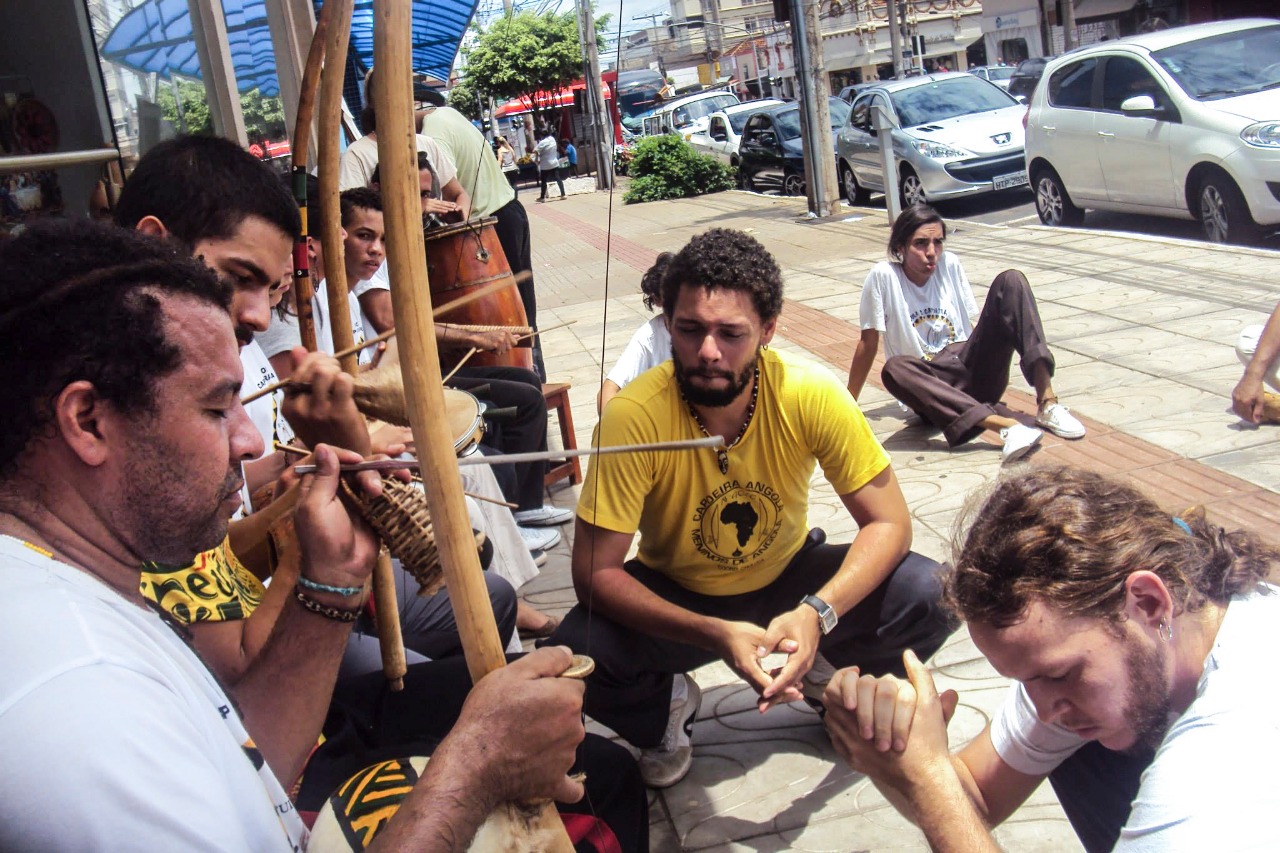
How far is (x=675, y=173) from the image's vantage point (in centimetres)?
2009

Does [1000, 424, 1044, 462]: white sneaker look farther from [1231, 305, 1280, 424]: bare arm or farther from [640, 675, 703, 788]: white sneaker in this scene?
[640, 675, 703, 788]: white sneaker

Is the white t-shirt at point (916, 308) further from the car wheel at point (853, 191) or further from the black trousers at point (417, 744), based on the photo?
the car wheel at point (853, 191)

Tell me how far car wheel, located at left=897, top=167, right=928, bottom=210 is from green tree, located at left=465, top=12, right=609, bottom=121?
17.0 m

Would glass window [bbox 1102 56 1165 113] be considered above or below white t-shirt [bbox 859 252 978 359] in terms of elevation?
above

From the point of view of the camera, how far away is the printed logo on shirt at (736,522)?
9.29 feet

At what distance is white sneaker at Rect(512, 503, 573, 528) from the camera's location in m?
4.59

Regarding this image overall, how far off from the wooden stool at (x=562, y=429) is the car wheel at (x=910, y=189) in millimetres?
8384

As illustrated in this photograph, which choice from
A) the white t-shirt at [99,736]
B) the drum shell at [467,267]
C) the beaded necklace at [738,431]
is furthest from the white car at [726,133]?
the white t-shirt at [99,736]

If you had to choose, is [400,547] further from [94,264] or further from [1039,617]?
[1039,617]

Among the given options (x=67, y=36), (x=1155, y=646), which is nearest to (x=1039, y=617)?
(x=1155, y=646)

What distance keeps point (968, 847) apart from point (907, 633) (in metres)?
1.09

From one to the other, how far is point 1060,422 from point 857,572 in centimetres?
273

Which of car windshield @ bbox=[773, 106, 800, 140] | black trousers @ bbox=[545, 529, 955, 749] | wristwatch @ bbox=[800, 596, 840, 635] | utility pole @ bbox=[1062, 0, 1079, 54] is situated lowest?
black trousers @ bbox=[545, 529, 955, 749]

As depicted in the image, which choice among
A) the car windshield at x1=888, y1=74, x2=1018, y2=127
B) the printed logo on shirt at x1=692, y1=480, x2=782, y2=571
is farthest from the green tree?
the printed logo on shirt at x1=692, y1=480, x2=782, y2=571
